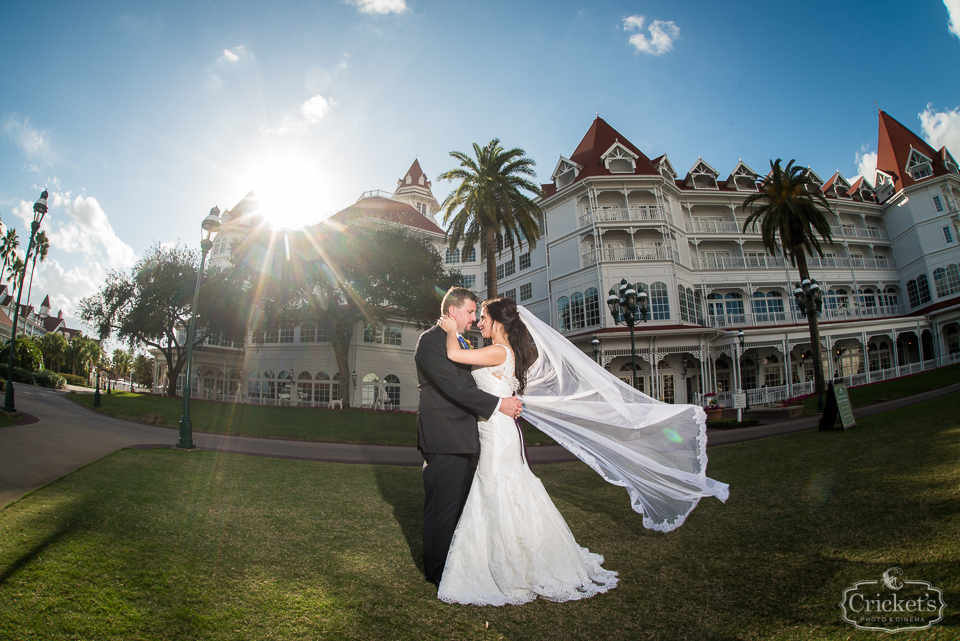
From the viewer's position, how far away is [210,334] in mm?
32312

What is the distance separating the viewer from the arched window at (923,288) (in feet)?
118

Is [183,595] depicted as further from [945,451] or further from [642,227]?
[642,227]

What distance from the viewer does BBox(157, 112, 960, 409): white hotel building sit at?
31172 millimetres

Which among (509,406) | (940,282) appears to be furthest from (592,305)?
(509,406)

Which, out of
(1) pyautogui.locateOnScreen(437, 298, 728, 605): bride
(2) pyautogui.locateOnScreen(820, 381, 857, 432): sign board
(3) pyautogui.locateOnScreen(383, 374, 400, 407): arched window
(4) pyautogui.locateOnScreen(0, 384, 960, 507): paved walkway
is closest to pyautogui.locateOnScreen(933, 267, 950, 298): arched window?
(4) pyautogui.locateOnScreen(0, 384, 960, 507): paved walkway

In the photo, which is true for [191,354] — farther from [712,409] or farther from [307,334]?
[307,334]

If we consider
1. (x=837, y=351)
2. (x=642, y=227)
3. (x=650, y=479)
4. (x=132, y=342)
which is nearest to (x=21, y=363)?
(x=132, y=342)

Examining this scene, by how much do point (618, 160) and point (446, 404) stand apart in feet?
116

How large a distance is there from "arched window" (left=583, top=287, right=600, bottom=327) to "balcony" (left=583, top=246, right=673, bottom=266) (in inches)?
81.3

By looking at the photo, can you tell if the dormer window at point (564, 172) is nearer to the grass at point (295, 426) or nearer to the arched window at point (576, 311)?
the arched window at point (576, 311)

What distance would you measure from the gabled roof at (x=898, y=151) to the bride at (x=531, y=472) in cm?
4748

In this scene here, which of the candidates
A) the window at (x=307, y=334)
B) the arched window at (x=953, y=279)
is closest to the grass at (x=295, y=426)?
the window at (x=307, y=334)

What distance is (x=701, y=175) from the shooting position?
1495 inches

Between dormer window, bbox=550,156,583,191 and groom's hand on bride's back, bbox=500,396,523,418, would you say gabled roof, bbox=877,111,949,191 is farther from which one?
groom's hand on bride's back, bbox=500,396,523,418
